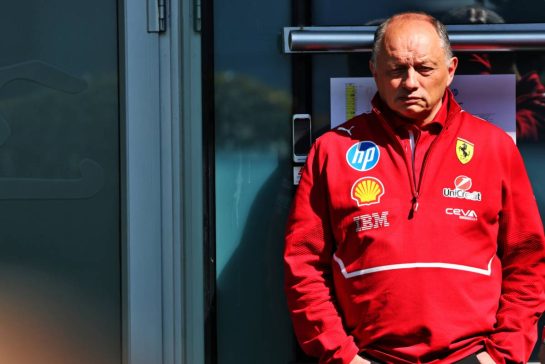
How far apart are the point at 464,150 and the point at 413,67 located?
0.27 m

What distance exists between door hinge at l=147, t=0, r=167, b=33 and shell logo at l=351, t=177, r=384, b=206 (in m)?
0.96

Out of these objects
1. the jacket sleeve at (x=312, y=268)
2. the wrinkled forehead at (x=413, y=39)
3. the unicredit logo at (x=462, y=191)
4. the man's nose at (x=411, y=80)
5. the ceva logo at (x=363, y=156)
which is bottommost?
the jacket sleeve at (x=312, y=268)

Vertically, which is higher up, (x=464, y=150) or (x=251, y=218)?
(x=464, y=150)

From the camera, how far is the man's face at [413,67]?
265 cm

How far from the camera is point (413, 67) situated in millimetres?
2664

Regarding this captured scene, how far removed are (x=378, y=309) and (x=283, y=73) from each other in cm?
91

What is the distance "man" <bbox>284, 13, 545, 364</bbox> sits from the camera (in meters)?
2.57

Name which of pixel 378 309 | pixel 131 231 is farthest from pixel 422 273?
pixel 131 231

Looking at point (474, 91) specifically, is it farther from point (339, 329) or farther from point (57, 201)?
point (57, 201)

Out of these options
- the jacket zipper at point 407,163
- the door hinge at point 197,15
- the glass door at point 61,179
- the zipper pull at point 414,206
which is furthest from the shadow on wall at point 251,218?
the zipper pull at point 414,206

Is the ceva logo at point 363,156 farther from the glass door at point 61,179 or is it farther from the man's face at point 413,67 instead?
the glass door at point 61,179

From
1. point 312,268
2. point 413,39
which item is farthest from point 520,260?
point 413,39

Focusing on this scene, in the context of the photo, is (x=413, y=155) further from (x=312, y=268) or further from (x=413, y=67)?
(x=312, y=268)

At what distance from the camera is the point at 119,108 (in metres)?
3.28
